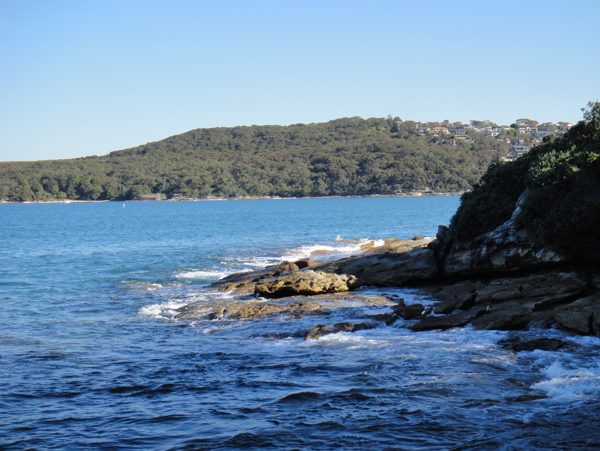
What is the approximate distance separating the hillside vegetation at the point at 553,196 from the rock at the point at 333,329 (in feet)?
22.4

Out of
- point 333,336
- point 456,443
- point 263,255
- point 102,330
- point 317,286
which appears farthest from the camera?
point 263,255

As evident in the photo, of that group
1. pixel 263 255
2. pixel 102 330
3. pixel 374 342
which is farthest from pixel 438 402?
pixel 263 255

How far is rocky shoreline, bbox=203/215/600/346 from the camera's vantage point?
16.3 metres

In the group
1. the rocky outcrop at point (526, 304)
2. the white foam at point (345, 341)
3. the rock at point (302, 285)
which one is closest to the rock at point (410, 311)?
the rocky outcrop at point (526, 304)

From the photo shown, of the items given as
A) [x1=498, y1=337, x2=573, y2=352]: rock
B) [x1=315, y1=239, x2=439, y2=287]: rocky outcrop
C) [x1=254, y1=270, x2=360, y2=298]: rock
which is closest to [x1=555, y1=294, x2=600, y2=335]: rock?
[x1=498, y1=337, x2=573, y2=352]: rock

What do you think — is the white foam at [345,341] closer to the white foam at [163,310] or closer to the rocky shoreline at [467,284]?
the rocky shoreline at [467,284]

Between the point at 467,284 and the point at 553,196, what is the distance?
4.18m

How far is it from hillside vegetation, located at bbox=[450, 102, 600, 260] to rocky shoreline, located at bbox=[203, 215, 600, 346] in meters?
0.67

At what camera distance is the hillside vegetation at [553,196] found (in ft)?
61.7

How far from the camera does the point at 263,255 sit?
137ft

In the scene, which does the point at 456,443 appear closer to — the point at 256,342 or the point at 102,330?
the point at 256,342

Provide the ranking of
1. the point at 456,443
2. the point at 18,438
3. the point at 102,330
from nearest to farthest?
the point at 456,443 < the point at 18,438 < the point at 102,330

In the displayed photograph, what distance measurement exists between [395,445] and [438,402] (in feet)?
6.67

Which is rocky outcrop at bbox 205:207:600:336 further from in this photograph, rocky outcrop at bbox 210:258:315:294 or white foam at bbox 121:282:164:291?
white foam at bbox 121:282:164:291
